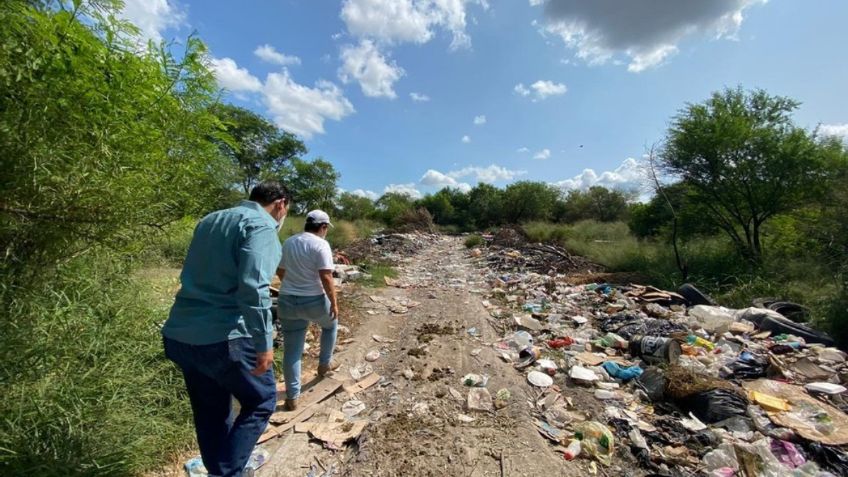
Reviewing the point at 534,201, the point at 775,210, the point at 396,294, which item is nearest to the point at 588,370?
the point at 396,294

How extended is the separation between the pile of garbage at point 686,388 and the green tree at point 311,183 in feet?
68.9

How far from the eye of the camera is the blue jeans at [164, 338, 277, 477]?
4.99ft

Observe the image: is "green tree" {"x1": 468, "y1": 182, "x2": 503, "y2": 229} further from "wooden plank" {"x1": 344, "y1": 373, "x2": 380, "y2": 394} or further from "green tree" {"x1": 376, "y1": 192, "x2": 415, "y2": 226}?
"wooden plank" {"x1": 344, "y1": 373, "x2": 380, "y2": 394}

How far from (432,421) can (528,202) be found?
27.1 metres

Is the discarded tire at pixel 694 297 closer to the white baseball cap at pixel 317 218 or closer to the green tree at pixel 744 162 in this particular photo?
the green tree at pixel 744 162

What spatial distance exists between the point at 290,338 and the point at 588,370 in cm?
293

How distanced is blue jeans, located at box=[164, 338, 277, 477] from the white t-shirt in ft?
3.41

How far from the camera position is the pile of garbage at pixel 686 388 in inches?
92.0

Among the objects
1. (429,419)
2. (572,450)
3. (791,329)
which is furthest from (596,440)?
A: (791,329)

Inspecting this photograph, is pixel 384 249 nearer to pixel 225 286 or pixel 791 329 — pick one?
pixel 791 329

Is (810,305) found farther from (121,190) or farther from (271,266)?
(121,190)

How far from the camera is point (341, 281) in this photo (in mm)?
6852

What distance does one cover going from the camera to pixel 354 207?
28672 mm

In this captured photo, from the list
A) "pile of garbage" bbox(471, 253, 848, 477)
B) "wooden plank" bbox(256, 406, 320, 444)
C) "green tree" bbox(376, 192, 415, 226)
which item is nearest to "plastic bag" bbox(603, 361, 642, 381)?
"pile of garbage" bbox(471, 253, 848, 477)
